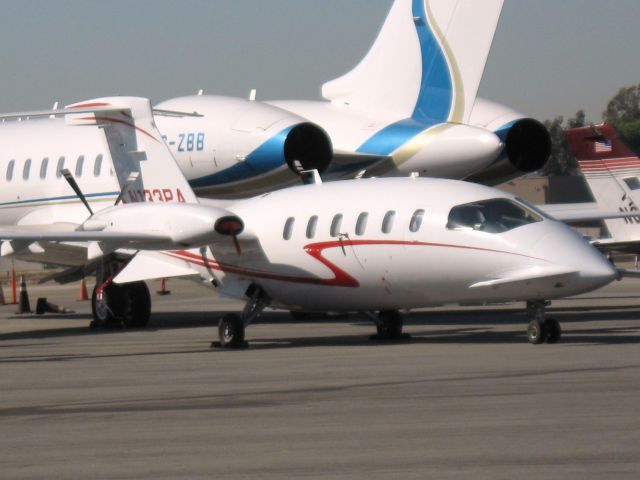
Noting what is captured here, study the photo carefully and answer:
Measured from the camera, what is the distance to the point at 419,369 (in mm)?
15453

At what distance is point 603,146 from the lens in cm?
3030

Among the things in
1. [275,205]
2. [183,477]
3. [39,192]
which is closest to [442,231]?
[275,205]

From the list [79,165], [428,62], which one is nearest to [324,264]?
[428,62]

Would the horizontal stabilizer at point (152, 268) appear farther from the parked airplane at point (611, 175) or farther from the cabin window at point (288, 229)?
the parked airplane at point (611, 175)

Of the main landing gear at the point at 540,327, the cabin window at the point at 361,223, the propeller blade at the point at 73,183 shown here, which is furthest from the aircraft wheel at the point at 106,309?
the main landing gear at the point at 540,327

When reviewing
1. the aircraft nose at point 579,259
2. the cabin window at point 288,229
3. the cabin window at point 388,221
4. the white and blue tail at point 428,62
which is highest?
the white and blue tail at point 428,62

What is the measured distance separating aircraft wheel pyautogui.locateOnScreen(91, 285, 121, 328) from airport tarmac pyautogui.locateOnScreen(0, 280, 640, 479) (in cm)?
311

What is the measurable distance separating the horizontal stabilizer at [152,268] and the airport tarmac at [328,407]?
41.8 inches

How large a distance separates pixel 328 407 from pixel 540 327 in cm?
670

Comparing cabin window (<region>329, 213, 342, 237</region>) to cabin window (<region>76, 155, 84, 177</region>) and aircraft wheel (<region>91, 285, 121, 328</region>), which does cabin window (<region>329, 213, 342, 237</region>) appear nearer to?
aircraft wheel (<region>91, 285, 121, 328</region>)

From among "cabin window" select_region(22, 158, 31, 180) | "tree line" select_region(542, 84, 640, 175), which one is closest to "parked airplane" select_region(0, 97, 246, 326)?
"cabin window" select_region(22, 158, 31, 180)

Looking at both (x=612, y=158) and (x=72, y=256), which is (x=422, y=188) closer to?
(x=72, y=256)

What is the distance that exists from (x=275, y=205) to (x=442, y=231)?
10.6 feet

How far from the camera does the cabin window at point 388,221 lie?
1911 cm
